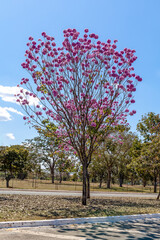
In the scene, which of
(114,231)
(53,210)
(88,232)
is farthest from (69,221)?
(53,210)

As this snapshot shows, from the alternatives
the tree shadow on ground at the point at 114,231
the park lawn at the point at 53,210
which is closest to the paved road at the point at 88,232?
the tree shadow on ground at the point at 114,231

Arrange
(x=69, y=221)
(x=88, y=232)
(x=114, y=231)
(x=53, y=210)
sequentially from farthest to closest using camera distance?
(x=53, y=210)
(x=69, y=221)
(x=114, y=231)
(x=88, y=232)

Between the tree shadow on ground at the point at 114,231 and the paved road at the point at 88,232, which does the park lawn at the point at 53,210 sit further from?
the tree shadow on ground at the point at 114,231

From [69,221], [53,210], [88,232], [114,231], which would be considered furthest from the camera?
[53,210]

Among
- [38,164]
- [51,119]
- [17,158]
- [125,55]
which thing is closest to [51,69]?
[51,119]

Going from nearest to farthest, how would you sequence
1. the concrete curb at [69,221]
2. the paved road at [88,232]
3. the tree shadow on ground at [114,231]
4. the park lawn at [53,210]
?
the paved road at [88,232] → the tree shadow on ground at [114,231] → the concrete curb at [69,221] → the park lawn at [53,210]

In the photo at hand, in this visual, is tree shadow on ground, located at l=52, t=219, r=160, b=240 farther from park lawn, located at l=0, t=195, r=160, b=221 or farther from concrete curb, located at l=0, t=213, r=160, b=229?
park lawn, located at l=0, t=195, r=160, b=221

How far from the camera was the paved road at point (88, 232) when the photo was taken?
714 centimetres

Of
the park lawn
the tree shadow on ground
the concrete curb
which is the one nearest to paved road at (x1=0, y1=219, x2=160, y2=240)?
the tree shadow on ground

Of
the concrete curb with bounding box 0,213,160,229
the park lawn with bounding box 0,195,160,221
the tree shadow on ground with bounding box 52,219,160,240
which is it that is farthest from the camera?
the park lawn with bounding box 0,195,160,221

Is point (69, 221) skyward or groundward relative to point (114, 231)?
skyward

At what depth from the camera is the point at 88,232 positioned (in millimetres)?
7973

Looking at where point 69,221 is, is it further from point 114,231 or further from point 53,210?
point 53,210

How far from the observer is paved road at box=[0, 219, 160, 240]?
7.14 metres
